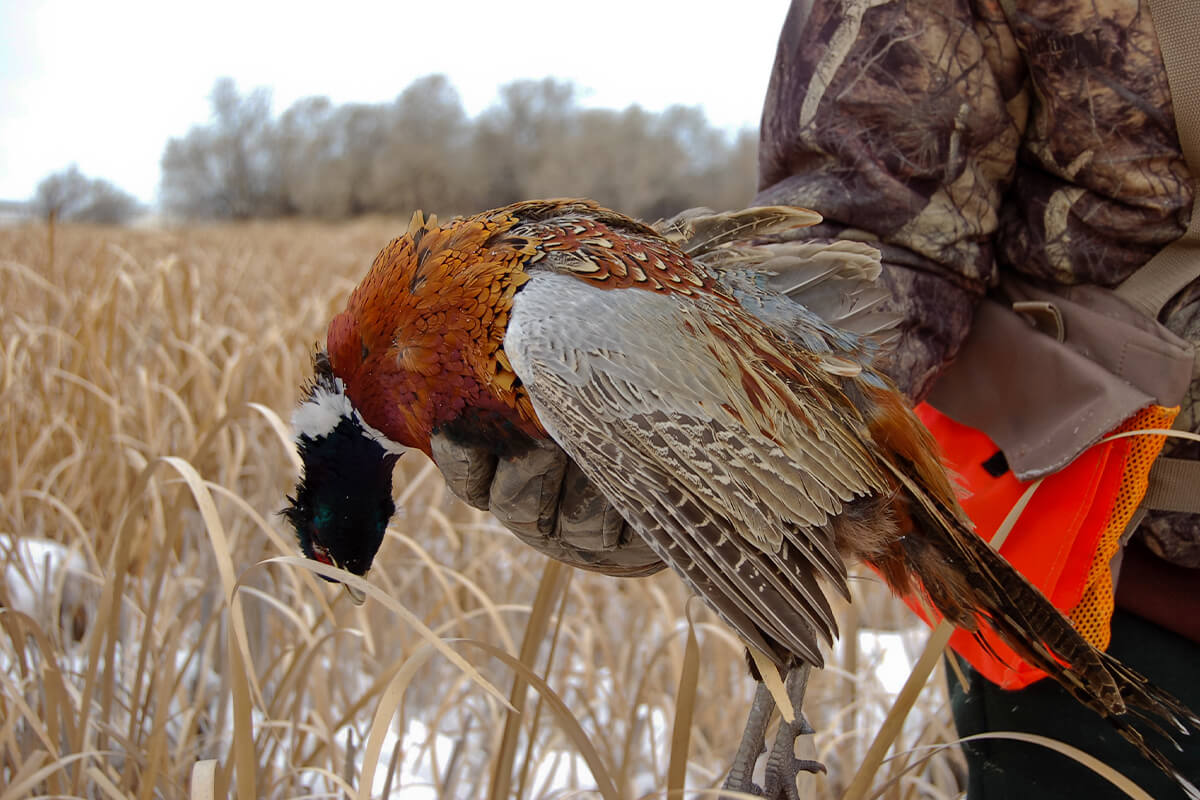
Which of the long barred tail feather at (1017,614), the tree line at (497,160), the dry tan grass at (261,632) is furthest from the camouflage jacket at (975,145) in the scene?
the tree line at (497,160)

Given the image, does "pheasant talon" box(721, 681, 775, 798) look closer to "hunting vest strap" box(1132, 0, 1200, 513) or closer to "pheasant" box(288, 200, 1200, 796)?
"pheasant" box(288, 200, 1200, 796)

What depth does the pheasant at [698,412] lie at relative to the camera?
75cm

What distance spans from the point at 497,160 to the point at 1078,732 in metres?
17.4

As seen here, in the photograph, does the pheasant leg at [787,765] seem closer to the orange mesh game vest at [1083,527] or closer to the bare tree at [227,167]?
the orange mesh game vest at [1083,527]

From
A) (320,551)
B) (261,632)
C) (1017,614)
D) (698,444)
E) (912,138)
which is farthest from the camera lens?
(261,632)

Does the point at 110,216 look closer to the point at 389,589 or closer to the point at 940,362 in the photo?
the point at 389,589

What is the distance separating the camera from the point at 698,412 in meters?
0.78

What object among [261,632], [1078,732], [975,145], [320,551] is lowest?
[261,632]

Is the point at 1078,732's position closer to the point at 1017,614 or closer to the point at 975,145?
the point at 1017,614

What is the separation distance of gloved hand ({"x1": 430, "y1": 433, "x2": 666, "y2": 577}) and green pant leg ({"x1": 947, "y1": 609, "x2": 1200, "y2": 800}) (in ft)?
2.45

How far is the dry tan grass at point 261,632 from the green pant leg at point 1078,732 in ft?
0.58

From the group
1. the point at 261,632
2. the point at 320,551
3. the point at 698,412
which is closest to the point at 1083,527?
A: the point at 698,412

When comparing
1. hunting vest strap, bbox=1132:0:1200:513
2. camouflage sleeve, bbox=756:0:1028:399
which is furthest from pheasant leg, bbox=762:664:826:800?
hunting vest strap, bbox=1132:0:1200:513

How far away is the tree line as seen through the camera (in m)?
17.0
